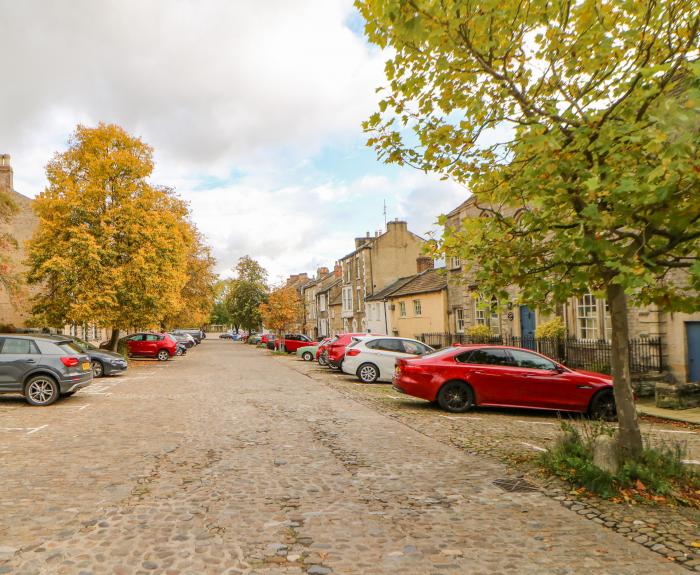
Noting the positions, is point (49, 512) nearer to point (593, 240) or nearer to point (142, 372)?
point (593, 240)

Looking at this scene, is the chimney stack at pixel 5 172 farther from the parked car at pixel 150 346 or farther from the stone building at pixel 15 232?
the parked car at pixel 150 346

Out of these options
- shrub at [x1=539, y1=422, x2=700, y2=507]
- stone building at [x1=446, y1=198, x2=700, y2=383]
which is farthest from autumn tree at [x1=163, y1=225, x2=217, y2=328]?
shrub at [x1=539, y1=422, x2=700, y2=507]

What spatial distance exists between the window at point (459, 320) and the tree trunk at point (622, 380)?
23263mm

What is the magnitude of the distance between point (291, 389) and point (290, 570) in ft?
41.1

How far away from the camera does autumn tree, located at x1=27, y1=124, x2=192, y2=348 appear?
2494 centimetres

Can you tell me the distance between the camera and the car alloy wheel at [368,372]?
730 inches

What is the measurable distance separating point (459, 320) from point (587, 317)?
10968mm

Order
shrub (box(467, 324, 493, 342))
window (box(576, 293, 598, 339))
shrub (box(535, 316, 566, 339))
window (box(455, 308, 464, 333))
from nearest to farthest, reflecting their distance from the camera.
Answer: window (box(576, 293, 598, 339)) < shrub (box(535, 316, 566, 339)) < shrub (box(467, 324, 493, 342)) < window (box(455, 308, 464, 333))

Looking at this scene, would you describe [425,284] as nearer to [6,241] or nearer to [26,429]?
[6,241]

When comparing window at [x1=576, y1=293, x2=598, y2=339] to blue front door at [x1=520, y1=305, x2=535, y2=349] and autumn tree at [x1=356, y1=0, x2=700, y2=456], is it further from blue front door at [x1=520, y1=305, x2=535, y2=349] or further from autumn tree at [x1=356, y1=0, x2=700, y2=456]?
autumn tree at [x1=356, y1=0, x2=700, y2=456]

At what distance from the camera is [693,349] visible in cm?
1503

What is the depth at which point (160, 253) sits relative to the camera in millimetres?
27141

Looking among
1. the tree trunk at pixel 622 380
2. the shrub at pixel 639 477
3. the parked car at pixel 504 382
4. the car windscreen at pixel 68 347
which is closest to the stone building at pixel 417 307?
the parked car at pixel 504 382

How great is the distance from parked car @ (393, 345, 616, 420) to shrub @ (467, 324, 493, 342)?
1299 centimetres
